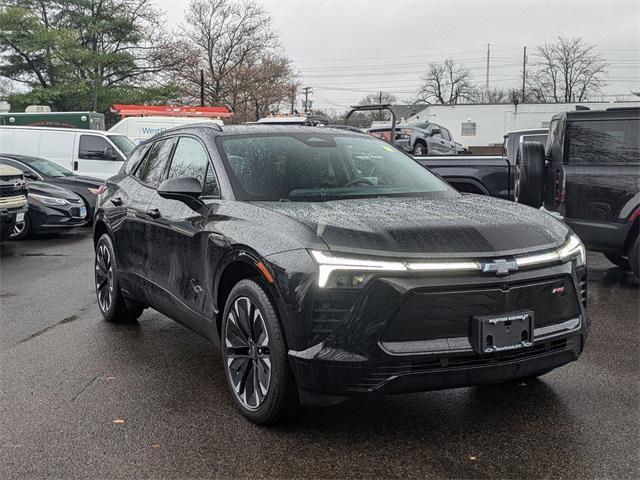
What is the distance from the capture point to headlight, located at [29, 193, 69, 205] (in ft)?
40.4

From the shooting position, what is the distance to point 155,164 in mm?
5520

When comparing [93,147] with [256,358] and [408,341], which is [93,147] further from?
[408,341]

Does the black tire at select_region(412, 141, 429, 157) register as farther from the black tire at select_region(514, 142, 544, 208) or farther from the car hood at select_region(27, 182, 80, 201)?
the black tire at select_region(514, 142, 544, 208)

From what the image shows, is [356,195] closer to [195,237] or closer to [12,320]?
[195,237]

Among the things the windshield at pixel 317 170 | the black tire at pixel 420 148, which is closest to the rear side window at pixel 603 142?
the windshield at pixel 317 170

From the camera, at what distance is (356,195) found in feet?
14.3

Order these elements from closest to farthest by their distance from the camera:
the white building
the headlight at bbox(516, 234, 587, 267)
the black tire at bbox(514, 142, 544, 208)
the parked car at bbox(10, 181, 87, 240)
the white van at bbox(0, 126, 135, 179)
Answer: the headlight at bbox(516, 234, 587, 267)
the black tire at bbox(514, 142, 544, 208)
the parked car at bbox(10, 181, 87, 240)
the white van at bbox(0, 126, 135, 179)
the white building

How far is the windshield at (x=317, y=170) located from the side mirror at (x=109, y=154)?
1246 centimetres

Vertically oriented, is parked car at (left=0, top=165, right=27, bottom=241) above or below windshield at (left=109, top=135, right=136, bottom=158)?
below

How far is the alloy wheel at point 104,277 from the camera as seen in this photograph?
600 centimetres

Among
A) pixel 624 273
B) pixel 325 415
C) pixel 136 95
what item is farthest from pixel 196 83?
pixel 325 415

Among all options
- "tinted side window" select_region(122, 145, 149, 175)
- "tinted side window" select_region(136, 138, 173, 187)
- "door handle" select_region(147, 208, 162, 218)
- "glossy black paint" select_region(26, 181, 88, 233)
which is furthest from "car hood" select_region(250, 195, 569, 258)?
"glossy black paint" select_region(26, 181, 88, 233)

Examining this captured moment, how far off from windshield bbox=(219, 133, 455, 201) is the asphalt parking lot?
1.28 meters

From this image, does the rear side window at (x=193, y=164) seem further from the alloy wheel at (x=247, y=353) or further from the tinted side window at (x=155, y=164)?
the alloy wheel at (x=247, y=353)
